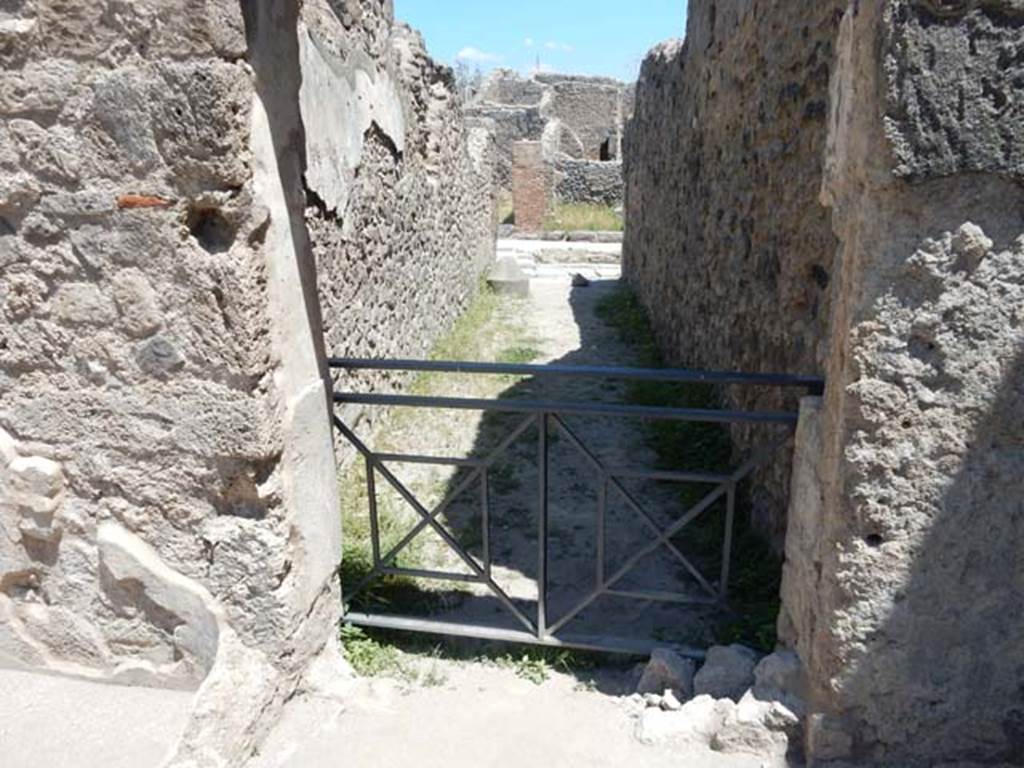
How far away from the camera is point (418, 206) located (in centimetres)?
647

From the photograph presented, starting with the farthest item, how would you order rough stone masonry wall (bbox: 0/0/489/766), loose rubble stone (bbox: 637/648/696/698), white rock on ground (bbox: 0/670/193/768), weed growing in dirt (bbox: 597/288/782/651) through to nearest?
weed growing in dirt (bbox: 597/288/782/651), loose rubble stone (bbox: 637/648/696/698), white rock on ground (bbox: 0/670/193/768), rough stone masonry wall (bbox: 0/0/489/766)

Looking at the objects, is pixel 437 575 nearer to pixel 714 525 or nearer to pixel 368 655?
pixel 368 655

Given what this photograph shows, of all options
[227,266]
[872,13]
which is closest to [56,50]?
[227,266]

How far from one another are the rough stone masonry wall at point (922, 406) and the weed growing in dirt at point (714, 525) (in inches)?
23.6

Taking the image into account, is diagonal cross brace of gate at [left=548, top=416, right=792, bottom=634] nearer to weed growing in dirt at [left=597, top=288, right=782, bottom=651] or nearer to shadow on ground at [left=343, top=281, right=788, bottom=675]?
shadow on ground at [left=343, top=281, right=788, bottom=675]

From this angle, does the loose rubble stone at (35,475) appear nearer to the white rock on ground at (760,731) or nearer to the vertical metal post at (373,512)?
the vertical metal post at (373,512)

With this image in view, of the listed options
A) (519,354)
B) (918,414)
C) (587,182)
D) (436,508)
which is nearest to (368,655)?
(436,508)

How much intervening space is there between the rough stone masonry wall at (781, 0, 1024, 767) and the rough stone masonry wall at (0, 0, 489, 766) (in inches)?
58.9

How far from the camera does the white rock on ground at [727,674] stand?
2260 mm

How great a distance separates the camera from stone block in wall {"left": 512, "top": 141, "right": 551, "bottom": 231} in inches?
644

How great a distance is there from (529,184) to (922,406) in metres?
15.5

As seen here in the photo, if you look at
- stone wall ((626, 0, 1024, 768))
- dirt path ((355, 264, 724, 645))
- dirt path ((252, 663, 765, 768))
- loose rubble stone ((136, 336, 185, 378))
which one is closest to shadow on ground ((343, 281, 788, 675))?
dirt path ((355, 264, 724, 645))

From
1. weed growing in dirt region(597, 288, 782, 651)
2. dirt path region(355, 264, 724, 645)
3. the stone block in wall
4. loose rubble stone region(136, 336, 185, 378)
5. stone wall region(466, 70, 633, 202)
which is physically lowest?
dirt path region(355, 264, 724, 645)

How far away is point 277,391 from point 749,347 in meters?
2.60
